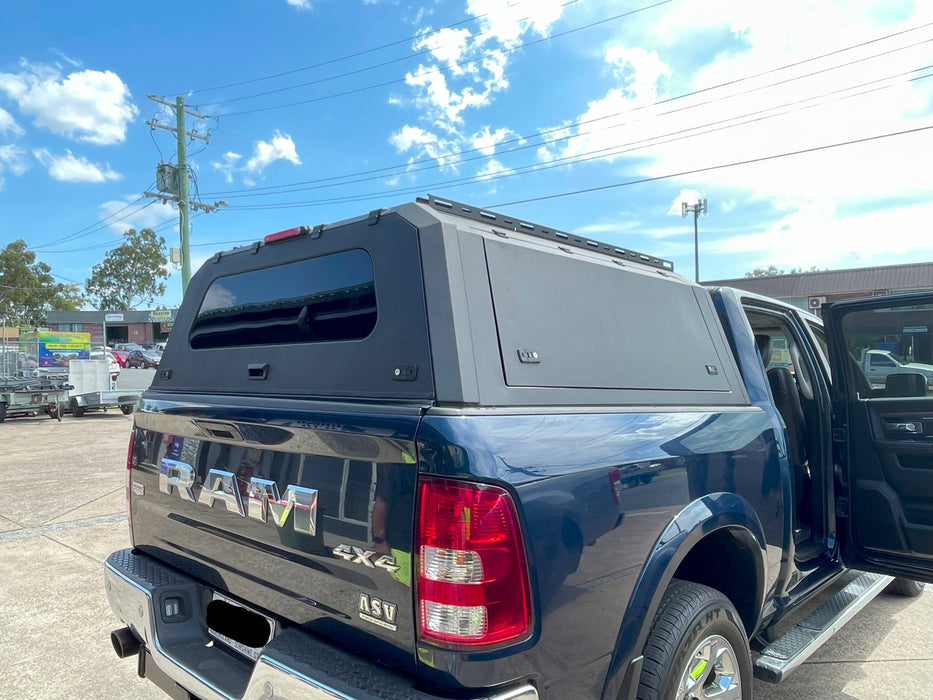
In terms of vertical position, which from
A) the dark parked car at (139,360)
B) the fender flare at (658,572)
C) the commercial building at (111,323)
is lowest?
the fender flare at (658,572)

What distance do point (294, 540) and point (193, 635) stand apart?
2.77ft

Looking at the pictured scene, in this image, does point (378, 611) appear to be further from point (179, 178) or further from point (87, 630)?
point (179, 178)

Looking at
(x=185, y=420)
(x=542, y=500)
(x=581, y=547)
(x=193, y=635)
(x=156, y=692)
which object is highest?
(x=185, y=420)

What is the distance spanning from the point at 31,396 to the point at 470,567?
1790 centimetres

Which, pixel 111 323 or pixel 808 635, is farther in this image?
pixel 111 323

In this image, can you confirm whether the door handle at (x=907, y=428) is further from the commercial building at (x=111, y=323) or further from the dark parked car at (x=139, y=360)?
the commercial building at (x=111, y=323)

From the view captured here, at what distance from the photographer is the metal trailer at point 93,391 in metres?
16.7

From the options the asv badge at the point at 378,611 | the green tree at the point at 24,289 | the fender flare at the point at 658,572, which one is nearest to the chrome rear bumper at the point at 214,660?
the asv badge at the point at 378,611

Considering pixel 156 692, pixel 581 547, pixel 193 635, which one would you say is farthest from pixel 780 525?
pixel 156 692

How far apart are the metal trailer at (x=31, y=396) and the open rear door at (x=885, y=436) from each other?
17.8 m

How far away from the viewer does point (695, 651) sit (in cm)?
216

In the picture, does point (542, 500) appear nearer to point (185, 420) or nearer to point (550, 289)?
point (550, 289)

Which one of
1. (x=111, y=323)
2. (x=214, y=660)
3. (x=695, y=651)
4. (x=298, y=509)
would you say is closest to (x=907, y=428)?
(x=695, y=651)

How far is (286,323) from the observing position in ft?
8.21
